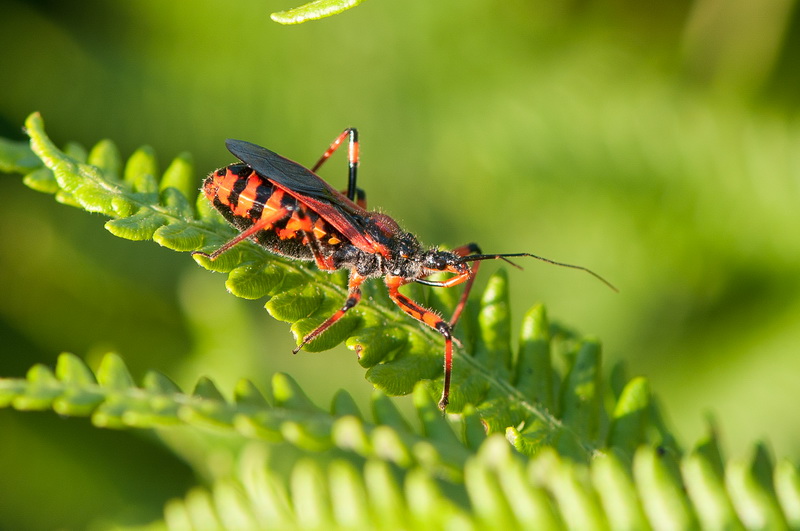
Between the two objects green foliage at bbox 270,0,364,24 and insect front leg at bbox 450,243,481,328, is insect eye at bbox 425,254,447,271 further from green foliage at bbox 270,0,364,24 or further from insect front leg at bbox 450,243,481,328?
green foliage at bbox 270,0,364,24

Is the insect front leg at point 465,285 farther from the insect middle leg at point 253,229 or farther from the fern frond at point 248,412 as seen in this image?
the fern frond at point 248,412

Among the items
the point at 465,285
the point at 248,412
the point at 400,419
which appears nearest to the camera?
the point at 248,412

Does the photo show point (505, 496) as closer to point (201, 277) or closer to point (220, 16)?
point (201, 277)

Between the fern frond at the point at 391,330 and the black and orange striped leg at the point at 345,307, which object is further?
the black and orange striped leg at the point at 345,307

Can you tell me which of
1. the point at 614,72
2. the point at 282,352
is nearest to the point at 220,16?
the point at 282,352

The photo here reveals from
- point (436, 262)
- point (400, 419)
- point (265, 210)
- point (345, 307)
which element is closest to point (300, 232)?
point (265, 210)

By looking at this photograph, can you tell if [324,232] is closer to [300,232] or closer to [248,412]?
[300,232]

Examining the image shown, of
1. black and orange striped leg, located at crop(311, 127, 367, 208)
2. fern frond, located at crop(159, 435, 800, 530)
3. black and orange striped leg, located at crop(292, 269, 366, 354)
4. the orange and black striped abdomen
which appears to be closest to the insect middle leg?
→ the orange and black striped abdomen

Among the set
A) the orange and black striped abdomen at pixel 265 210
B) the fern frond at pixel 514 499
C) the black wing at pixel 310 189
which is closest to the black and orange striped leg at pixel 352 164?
the black wing at pixel 310 189
